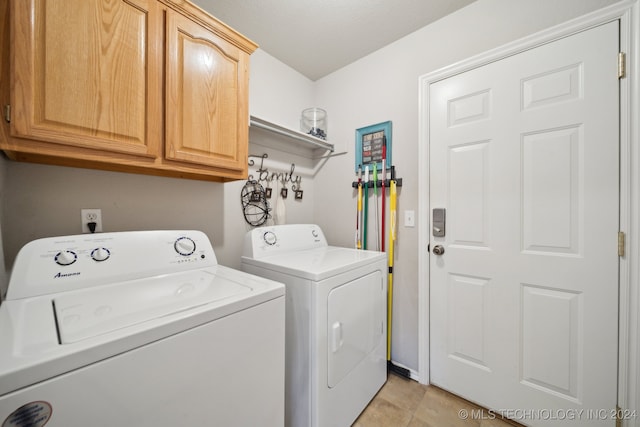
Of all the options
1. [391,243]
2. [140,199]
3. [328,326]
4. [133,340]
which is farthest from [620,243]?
[140,199]

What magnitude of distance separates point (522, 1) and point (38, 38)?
2356 mm

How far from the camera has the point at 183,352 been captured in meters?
0.71

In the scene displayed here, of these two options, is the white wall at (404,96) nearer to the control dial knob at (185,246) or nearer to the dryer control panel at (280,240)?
the dryer control panel at (280,240)

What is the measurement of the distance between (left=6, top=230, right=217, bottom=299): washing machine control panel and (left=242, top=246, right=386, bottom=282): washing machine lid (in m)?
0.37

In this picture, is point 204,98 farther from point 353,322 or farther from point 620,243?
point 620,243

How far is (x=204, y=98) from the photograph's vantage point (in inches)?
51.0

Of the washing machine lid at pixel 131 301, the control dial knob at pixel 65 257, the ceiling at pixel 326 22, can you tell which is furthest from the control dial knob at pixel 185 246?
the ceiling at pixel 326 22

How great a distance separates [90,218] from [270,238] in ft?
3.18

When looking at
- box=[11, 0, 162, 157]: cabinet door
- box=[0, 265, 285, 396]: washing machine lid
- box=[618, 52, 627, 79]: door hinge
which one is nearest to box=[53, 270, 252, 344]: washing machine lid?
box=[0, 265, 285, 396]: washing machine lid

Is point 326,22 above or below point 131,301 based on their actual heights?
above

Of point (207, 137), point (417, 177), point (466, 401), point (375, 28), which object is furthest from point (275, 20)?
point (466, 401)

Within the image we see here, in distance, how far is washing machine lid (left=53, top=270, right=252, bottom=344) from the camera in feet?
2.17

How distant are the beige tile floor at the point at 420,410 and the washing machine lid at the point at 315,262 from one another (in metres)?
0.94

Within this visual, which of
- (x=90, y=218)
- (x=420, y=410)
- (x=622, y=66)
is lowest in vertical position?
(x=420, y=410)
